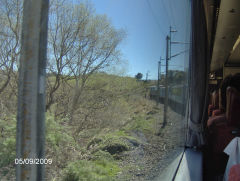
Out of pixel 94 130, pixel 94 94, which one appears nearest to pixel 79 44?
pixel 94 94

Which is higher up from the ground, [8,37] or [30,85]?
[8,37]

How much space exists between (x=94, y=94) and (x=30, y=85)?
592 mm

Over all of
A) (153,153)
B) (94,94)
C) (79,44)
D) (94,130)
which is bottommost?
(153,153)

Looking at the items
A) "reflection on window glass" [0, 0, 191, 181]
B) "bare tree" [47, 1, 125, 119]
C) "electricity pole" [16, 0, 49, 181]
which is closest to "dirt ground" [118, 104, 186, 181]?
"reflection on window glass" [0, 0, 191, 181]

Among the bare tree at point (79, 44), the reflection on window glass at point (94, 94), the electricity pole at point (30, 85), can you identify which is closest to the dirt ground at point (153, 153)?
the reflection on window glass at point (94, 94)

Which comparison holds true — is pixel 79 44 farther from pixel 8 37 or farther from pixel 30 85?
pixel 30 85

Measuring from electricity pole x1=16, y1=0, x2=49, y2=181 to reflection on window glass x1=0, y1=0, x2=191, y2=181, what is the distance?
0.05m

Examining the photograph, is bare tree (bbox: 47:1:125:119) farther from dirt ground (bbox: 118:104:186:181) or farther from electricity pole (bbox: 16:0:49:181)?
dirt ground (bbox: 118:104:186:181)

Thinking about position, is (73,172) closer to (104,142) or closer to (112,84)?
(104,142)

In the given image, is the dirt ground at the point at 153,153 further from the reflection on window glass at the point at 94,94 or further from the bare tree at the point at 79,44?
the bare tree at the point at 79,44

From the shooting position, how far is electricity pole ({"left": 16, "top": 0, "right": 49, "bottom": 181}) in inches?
17.3

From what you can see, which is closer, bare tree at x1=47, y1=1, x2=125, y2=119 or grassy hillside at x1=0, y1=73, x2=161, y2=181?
grassy hillside at x1=0, y1=73, x2=161, y2=181

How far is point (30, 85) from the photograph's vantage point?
445mm

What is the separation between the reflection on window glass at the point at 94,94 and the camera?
568mm
